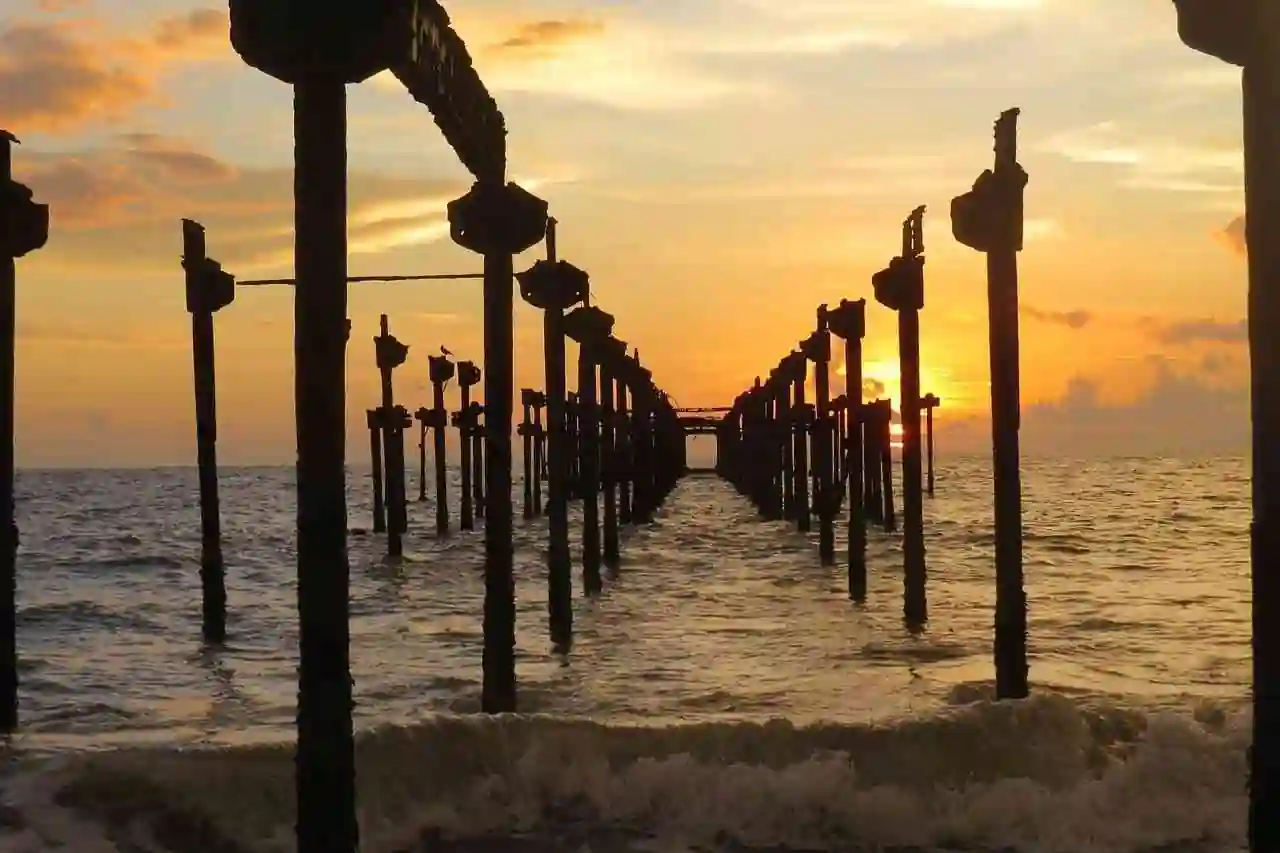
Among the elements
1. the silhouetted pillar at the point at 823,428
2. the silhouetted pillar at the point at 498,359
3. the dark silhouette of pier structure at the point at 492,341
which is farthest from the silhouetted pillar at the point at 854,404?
the silhouetted pillar at the point at 498,359

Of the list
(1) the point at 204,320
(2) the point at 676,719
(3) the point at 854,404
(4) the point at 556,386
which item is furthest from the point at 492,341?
(3) the point at 854,404

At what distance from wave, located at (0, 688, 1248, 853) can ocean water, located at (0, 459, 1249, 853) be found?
2 centimetres

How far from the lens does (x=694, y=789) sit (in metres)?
7.97

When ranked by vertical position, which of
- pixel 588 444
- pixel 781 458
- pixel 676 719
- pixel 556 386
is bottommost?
pixel 676 719

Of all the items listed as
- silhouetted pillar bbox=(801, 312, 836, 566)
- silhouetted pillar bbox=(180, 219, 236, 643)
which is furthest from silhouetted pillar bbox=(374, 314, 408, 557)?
silhouetted pillar bbox=(180, 219, 236, 643)

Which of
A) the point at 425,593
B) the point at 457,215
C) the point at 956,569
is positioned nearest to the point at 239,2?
the point at 457,215

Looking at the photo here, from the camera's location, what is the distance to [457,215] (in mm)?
8906

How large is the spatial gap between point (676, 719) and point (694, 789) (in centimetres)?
235

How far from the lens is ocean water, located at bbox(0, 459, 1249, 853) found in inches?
298

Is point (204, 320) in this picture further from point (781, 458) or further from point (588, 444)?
point (781, 458)

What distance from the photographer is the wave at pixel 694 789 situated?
739cm

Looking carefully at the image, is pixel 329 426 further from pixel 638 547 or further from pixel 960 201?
pixel 638 547

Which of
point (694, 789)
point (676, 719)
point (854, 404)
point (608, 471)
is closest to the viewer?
point (694, 789)

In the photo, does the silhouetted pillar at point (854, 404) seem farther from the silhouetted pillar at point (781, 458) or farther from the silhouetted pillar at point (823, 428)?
the silhouetted pillar at point (781, 458)
